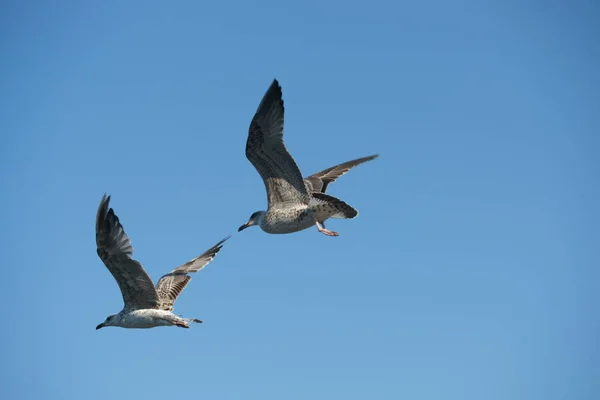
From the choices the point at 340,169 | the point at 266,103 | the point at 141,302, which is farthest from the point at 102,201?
the point at 340,169

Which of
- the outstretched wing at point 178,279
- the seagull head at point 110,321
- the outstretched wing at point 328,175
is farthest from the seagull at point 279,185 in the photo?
the seagull head at point 110,321

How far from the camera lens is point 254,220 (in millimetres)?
20453

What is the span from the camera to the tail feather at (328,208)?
18531mm

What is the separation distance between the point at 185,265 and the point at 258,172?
393cm

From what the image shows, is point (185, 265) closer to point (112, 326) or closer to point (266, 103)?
point (112, 326)

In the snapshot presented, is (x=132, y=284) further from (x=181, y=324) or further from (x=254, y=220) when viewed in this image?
(x=254, y=220)

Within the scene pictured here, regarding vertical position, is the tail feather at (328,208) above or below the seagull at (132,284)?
above

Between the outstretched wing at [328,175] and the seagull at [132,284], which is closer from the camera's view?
the seagull at [132,284]

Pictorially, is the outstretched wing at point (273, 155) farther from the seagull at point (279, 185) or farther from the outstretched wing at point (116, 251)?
the outstretched wing at point (116, 251)

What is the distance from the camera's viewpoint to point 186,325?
19469 mm

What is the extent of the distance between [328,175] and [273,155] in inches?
114

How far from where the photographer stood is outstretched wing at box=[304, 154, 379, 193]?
20.9 m

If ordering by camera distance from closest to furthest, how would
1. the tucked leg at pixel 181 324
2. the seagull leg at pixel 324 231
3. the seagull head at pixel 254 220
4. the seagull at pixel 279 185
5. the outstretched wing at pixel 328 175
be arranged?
the seagull at pixel 279 185 → the seagull leg at pixel 324 231 → the tucked leg at pixel 181 324 → the seagull head at pixel 254 220 → the outstretched wing at pixel 328 175

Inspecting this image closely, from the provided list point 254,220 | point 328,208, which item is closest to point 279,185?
point 254,220
